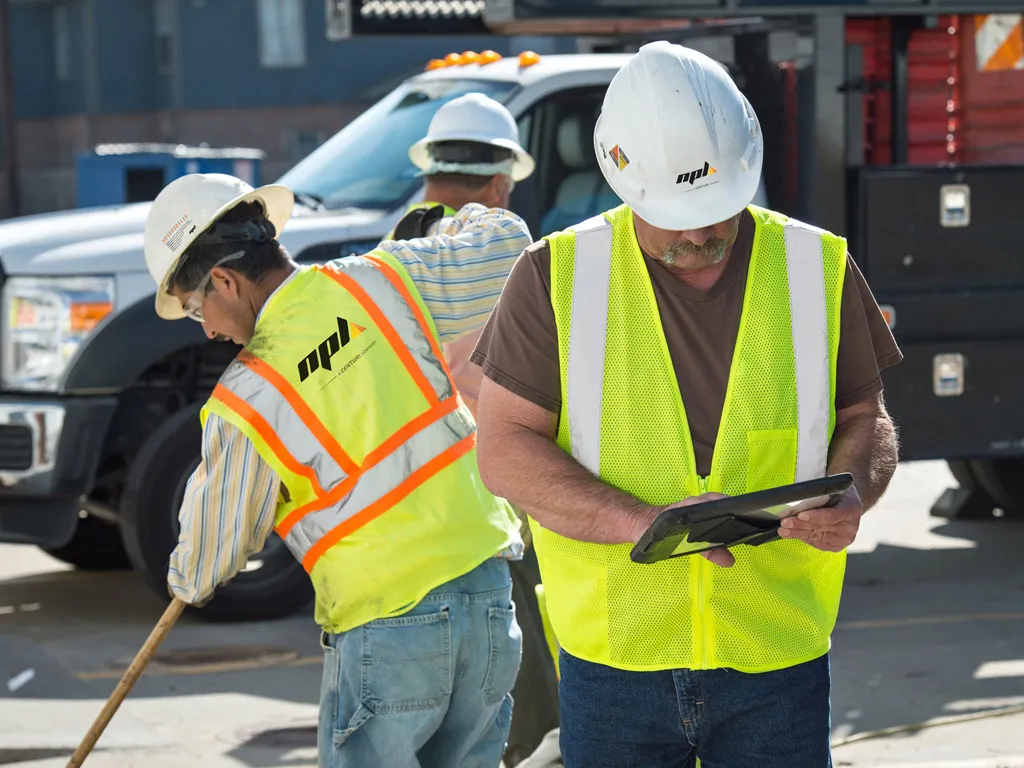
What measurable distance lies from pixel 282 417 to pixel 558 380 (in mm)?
688

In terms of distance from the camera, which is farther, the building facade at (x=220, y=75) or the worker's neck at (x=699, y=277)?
the building facade at (x=220, y=75)

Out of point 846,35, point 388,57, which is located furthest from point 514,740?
point 388,57

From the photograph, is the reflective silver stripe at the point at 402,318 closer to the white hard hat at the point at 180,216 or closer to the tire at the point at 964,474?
the white hard hat at the point at 180,216

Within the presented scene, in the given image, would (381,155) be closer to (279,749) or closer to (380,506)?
(279,749)

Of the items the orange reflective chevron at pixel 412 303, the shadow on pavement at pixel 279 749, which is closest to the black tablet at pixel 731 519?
the orange reflective chevron at pixel 412 303

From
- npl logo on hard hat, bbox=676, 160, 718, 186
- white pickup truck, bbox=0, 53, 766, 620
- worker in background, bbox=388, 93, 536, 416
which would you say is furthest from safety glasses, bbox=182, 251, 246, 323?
white pickup truck, bbox=0, 53, 766, 620

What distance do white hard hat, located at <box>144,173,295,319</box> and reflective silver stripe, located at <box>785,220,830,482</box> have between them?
1255 millimetres

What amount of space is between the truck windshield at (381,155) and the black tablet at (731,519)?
15.4 ft

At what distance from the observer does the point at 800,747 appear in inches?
111

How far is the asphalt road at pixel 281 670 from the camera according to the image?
5465mm

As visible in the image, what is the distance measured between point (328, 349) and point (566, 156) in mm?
→ 4108

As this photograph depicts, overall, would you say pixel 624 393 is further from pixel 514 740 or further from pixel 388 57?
pixel 388 57

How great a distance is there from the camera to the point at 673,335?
2768 mm

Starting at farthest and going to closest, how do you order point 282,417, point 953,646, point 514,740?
1. point 953,646
2. point 514,740
3. point 282,417
